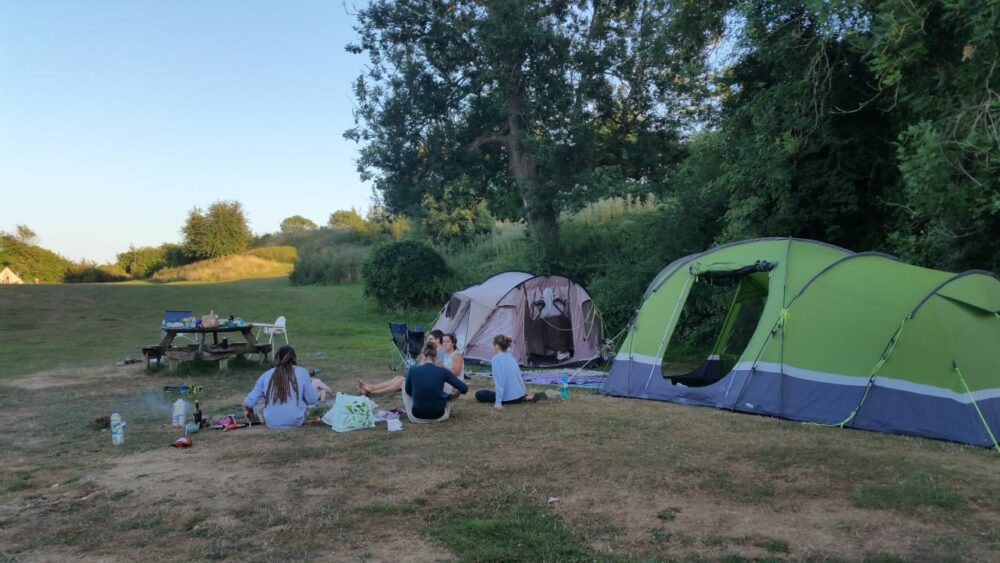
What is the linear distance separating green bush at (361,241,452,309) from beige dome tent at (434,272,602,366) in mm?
8631

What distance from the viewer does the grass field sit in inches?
152

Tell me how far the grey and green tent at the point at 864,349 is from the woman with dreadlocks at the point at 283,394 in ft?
13.9

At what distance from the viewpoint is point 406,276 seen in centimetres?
2162

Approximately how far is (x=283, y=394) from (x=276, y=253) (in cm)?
3761

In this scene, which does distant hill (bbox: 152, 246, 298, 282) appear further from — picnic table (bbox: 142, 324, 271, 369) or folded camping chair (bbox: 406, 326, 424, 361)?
folded camping chair (bbox: 406, 326, 424, 361)

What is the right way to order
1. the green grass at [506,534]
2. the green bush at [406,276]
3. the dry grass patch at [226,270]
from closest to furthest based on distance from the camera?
the green grass at [506,534] < the green bush at [406,276] < the dry grass patch at [226,270]

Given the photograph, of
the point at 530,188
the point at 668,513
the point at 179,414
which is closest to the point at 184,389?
the point at 179,414

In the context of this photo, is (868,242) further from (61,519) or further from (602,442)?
(61,519)

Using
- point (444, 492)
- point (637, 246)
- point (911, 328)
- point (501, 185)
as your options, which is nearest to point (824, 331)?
point (911, 328)

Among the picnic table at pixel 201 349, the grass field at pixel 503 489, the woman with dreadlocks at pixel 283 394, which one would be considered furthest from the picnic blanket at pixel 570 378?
the picnic table at pixel 201 349

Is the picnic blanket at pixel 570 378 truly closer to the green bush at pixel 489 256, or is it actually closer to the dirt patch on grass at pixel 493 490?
the dirt patch on grass at pixel 493 490

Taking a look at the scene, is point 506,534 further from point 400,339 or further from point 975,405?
point 400,339

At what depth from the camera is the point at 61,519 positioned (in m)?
4.38

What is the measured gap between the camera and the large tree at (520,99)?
52.9ft
